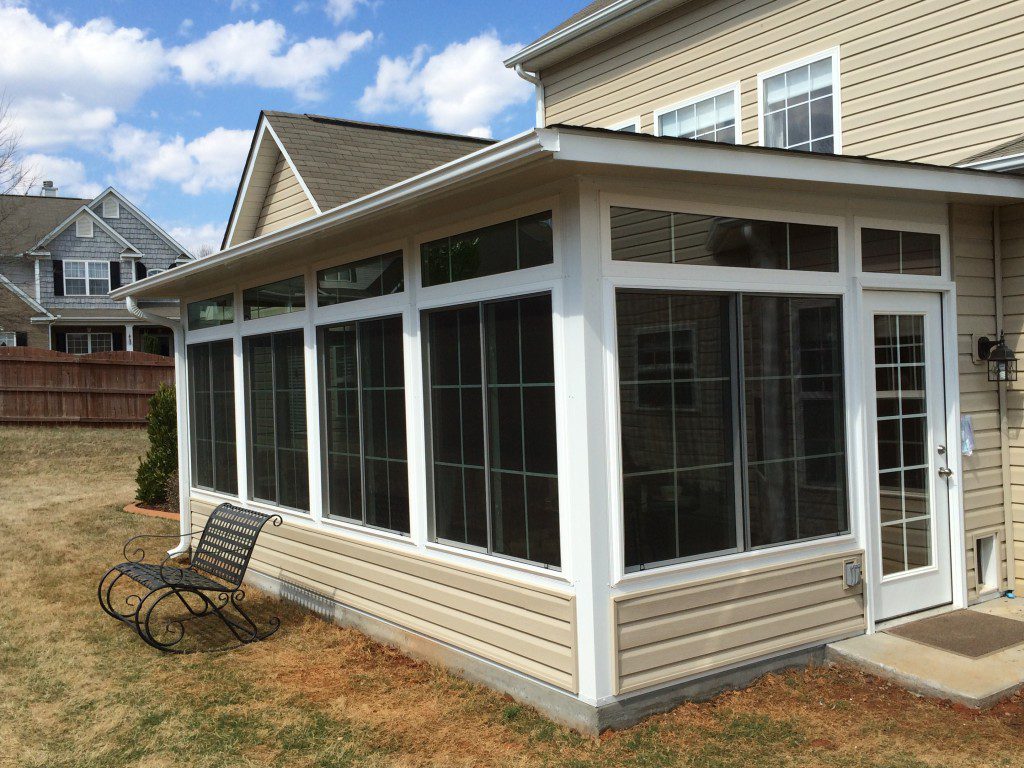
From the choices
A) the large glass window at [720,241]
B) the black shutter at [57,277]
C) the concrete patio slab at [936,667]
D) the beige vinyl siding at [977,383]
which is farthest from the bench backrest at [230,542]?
the black shutter at [57,277]

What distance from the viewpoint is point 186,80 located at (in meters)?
21.1

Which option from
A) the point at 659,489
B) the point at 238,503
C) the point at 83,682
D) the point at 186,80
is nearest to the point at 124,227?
the point at 186,80

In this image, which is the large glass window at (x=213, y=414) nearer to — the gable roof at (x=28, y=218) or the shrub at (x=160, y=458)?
the shrub at (x=160, y=458)

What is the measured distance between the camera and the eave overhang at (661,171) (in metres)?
3.73

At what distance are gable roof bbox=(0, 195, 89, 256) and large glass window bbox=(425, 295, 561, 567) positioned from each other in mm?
26431

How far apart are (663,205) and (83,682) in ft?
14.3

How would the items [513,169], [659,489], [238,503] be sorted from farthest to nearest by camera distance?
[238,503] < [659,489] < [513,169]

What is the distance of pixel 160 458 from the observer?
1199cm

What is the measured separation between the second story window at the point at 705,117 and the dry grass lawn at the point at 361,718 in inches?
209

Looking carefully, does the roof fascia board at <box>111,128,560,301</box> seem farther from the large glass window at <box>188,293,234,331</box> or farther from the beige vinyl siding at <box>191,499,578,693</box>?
the beige vinyl siding at <box>191,499,578,693</box>

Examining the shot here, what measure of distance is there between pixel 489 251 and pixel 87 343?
2737 centimetres

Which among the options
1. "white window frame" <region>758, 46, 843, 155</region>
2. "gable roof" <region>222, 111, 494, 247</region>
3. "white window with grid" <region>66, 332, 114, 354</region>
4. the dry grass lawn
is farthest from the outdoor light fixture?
"white window with grid" <region>66, 332, 114, 354</region>

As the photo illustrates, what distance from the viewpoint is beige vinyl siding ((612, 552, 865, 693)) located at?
4.22 metres

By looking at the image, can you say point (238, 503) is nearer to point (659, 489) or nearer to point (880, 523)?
point (659, 489)
